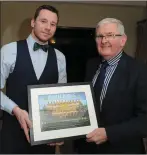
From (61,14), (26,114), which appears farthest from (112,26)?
(61,14)

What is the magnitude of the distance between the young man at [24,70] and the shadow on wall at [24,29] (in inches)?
48.3

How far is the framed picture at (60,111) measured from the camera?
100 cm

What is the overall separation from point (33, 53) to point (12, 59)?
0.40 ft

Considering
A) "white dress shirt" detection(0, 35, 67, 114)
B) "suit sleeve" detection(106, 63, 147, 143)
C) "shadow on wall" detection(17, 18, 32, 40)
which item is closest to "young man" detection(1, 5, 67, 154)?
"white dress shirt" detection(0, 35, 67, 114)

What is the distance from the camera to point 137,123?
1.04 m

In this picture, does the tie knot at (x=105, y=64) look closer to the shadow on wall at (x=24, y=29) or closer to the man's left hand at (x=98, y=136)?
the man's left hand at (x=98, y=136)

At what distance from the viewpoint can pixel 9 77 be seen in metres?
1.18

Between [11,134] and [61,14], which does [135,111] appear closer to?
[11,134]

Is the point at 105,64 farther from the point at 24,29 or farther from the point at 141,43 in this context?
the point at 141,43

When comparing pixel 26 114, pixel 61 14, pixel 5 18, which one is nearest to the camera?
pixel 26 114

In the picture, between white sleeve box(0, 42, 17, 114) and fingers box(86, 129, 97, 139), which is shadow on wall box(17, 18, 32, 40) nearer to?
white sleeve box(0, 42, 17, 114)

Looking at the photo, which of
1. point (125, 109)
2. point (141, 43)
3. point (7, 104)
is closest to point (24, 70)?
point (7, 104)

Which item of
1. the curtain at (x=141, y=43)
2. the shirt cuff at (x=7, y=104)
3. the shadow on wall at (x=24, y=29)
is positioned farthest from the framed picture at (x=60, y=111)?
the curtain at (x=141, y=43)

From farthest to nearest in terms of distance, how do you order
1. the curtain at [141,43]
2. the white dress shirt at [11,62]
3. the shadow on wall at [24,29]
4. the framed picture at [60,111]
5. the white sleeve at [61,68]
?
the curtain at [141,43] → the shadow on wall at [24,29] → the white sleeve at [61,68] → the white dress shirt at [11,62] → the framed picture at [60,111]
